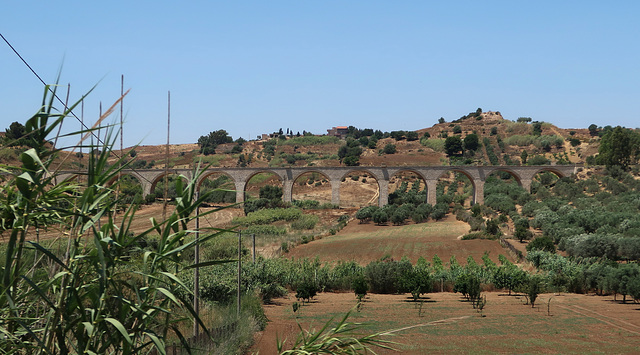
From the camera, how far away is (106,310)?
3699 millimetres

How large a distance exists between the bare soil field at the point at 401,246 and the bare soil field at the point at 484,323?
21.3 feet

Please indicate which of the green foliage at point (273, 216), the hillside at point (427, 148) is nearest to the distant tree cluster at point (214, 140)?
the hillside at point (427, 148)

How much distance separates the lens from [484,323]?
16.2 m

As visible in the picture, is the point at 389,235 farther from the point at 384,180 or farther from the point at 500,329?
the point at 500,329

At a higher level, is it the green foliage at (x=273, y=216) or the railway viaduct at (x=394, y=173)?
the railway viaduct at (x=394, y=173)

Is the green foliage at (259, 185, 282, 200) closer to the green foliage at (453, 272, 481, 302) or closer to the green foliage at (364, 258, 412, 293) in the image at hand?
the green foliage at (364, 258, 412, 293)

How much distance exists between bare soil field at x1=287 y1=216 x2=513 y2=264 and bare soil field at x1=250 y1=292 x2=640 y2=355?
6502mm

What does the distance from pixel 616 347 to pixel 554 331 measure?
1.86 meters

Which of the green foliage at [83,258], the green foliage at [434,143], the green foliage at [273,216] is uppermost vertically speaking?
the green foliage at [434,143]

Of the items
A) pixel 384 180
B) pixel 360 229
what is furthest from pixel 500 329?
pixel 384 180

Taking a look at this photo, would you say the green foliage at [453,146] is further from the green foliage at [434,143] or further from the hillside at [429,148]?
the green foliage at [434,143]

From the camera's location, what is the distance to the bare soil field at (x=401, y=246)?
28.6 m

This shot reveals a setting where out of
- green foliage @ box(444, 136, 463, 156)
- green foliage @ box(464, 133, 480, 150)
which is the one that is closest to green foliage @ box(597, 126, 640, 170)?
green foliage @ box(464, 133, 480, 150)

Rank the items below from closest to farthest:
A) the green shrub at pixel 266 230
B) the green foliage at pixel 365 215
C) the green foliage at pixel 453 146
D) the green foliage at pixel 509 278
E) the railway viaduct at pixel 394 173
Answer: the green foliage at pixel 509 278
the green shrub at pixel 266 230
the green foliage at pixel 365 215
the railway viaduct at pixel 394 173
the green foliage at pixel 453 146
